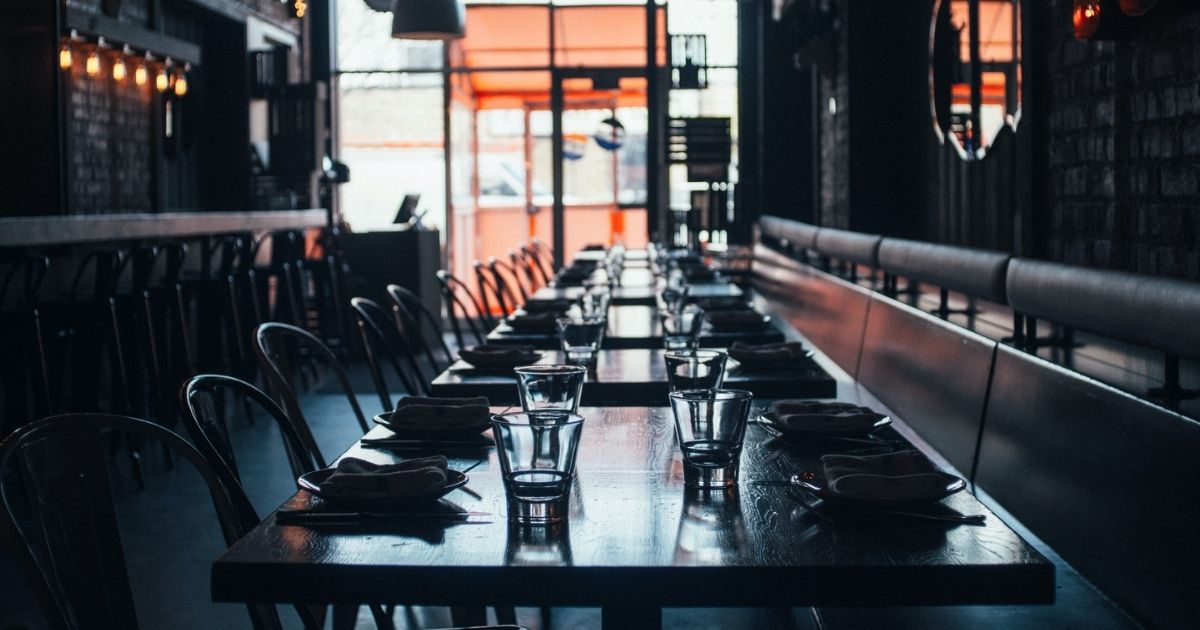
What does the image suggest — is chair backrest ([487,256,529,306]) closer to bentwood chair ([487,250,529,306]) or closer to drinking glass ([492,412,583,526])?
bentwood chair ([487,250,529,306])

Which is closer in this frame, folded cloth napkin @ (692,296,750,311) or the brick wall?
the brick wall

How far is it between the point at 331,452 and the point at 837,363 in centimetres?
224

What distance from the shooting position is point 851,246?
5.33 m

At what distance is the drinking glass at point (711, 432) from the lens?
5.65ft

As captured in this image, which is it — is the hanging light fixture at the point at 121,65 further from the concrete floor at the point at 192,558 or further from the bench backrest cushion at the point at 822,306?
the bench backrest cushion at the point at 822,306

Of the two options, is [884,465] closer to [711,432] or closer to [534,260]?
[711,432]

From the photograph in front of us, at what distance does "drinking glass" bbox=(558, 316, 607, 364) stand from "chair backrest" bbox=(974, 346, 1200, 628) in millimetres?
914

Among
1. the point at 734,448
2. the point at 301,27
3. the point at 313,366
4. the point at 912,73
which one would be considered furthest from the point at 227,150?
the point at 734,448

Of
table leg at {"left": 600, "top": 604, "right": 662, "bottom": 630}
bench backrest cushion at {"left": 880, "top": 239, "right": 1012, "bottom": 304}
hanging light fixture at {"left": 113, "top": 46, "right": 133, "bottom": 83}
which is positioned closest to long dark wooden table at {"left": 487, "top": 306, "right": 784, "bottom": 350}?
bench backrest cushion at {"left": 880, "top": 239, "right": 1012, "bottom": 304}

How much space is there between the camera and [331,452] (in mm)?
5691

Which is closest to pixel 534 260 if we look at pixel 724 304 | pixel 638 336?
pixel 724 304

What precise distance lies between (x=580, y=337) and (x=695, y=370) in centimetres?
85

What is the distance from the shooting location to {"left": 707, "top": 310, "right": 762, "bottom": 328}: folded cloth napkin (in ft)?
13.2

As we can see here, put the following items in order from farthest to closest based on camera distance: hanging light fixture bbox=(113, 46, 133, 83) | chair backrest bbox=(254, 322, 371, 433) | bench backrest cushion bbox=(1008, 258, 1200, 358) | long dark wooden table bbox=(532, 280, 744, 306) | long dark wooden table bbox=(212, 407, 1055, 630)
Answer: hanging light fixture bbox=(113, 46, 133, 83), long dark wooden table bbox=(532, 280, 744, 306), chair backrest bbox=(254, 322, 371, 433), bench backrest cushion bbox=(1008, 258, 1200, 358), long dark wooden table bbox=(212, 407, 1055, 630)
